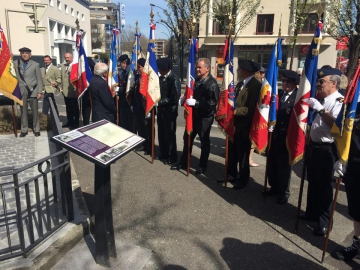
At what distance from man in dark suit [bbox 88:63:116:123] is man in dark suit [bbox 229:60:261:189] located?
7.68 ft

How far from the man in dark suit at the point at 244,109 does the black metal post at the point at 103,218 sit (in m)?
2.55

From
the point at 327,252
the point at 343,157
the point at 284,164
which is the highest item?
the point at 343,157

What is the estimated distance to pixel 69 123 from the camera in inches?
347

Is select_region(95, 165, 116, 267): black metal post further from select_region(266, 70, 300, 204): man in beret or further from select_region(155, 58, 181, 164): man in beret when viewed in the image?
select_region(155, 58, 181, 164): man in beret

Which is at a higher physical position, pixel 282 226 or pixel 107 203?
pixel 107 203

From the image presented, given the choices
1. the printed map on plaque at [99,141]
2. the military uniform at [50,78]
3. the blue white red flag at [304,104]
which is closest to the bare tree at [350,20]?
the blue white red flag at [304,104]

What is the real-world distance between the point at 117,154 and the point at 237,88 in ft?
9.72

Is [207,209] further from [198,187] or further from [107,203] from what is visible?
[107,203]

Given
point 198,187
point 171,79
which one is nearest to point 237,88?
point 171,79

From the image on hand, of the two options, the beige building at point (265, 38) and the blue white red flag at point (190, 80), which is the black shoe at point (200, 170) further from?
the beige building at point (265, 38)

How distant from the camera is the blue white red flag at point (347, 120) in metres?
2.88

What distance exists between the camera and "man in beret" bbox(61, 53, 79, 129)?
8242 mm

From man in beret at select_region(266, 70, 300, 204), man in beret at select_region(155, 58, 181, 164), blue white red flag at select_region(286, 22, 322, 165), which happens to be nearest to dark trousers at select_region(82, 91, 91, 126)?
man in beret at select_region(155, 58, 181, 164)

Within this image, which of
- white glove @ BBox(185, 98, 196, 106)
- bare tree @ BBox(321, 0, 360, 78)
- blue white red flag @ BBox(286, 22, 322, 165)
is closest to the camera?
blue white red flag @ BBox(286, 22, 322, 165)
